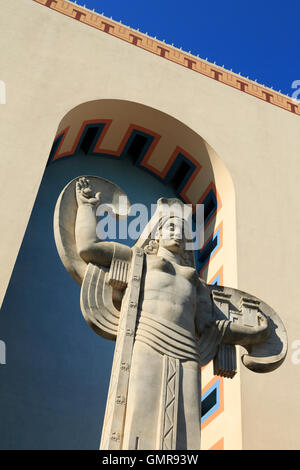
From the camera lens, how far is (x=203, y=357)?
15.2 feet

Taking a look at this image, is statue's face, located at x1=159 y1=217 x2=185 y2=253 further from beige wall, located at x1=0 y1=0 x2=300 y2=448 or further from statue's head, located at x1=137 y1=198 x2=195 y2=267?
beige wall, located at x1=0 y1=0 x2=300 y2=448

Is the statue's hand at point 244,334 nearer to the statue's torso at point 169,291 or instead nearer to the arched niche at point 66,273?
the statue's torso at point 169,291

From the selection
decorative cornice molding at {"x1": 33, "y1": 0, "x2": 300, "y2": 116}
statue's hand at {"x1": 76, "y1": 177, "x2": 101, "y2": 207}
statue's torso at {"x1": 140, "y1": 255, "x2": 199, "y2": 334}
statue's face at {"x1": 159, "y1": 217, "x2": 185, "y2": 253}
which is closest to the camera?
statue's torso at {"x1": 140, "y1": 255, "x2": 199, "y2": 334}

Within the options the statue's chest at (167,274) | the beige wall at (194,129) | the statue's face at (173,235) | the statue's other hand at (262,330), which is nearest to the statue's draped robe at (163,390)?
the statue's chest at (167,274)

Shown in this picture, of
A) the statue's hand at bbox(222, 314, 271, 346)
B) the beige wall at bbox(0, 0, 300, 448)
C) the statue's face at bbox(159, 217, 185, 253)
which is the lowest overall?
the statue's hand at bbox(222, 314, 271, 346)

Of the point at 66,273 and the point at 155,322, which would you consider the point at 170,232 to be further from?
the point at 66,273

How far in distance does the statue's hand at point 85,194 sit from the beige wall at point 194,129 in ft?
6.31

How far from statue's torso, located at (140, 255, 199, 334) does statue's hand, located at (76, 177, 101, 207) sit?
2.47 ft

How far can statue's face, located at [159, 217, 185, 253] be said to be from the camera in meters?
5.18

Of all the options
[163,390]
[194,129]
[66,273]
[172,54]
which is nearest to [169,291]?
[163,390]

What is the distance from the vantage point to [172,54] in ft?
35.2

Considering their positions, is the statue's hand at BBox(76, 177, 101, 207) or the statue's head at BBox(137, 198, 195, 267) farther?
the statue's head at BBox(137, 198, 195, 267)

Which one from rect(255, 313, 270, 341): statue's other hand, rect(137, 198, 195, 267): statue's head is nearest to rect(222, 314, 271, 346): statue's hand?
rect(255, 313, 270, 341): statue's other hand

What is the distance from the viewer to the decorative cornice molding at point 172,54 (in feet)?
33.7
